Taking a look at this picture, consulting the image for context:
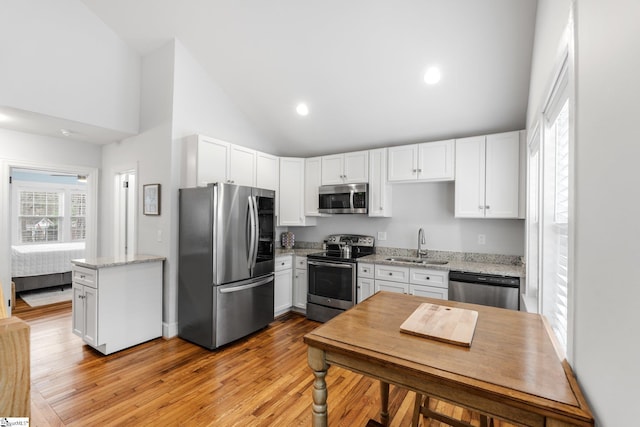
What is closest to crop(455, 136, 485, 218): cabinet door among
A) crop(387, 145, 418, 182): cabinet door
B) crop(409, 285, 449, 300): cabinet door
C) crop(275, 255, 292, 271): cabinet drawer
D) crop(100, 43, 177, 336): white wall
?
crop(387, 145, 418, 182): cabinet door

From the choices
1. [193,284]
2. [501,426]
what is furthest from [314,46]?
[501,426]

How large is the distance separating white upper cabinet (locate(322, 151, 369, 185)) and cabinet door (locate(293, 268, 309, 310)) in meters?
1.36

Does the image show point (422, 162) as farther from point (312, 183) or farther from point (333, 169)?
point (312, 183)

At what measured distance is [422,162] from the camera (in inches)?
146

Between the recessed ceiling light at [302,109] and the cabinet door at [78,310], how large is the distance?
126 inches

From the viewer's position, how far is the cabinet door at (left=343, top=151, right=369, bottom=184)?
4.11m

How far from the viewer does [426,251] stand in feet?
13.0

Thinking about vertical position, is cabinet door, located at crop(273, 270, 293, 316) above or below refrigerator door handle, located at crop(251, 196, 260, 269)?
below

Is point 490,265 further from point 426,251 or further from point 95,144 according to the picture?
point 95,144

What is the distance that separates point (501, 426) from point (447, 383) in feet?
4.97

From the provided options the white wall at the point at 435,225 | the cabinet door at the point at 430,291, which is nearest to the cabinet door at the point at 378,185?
the white wall at the point at 435,225

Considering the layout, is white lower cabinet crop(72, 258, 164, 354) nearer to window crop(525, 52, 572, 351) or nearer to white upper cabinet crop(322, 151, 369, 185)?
white upper cabinet crop(322, 151, 369, 185)

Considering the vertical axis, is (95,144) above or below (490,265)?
above

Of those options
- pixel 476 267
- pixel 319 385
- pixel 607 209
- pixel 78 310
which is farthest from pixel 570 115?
pixel 78 310
